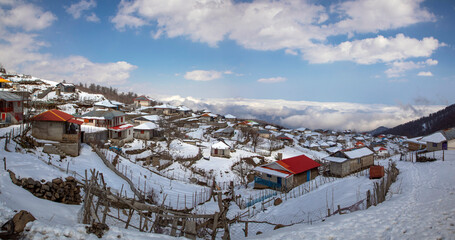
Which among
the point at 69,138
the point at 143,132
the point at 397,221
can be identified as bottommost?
the point at 397,221

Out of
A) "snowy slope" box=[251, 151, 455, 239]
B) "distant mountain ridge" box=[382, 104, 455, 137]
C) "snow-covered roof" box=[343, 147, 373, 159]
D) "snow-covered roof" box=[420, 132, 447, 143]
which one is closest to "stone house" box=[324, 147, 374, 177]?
"snow-covered roof" box=[343, 147, 373, 159]

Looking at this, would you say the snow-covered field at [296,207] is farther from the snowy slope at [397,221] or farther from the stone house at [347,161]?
the stone house at [347,161]

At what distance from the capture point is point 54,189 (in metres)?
11.7

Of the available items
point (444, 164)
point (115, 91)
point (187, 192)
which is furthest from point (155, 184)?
point (115, 91)

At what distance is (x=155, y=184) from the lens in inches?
893

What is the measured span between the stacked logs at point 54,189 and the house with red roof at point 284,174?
19.0 meters

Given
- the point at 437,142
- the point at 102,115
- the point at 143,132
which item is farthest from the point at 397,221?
the point at 102,115

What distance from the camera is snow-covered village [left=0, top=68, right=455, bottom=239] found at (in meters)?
9.44

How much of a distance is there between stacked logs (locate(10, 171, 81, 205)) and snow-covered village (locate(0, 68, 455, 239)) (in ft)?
0.15

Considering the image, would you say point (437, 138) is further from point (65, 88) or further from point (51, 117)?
point (65, 88)

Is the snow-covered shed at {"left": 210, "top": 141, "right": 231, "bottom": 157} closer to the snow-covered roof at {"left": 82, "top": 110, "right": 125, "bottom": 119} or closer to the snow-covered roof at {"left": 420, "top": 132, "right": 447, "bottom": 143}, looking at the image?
the snow-covered roof at {"left": 82, "top": 110, "right": 125, "bottom": 119}

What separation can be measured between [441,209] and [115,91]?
111 metres

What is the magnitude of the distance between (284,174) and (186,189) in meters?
10.5

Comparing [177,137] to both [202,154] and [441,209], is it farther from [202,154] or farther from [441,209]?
[441,209]
